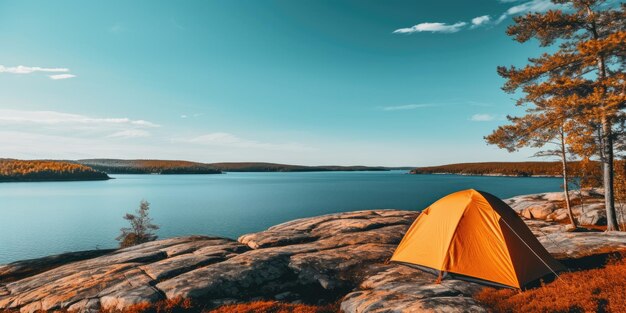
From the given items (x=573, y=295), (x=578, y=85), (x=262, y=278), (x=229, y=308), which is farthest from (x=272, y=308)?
(x=578, y=85)

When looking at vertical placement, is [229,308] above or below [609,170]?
below

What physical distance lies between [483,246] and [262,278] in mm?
9112

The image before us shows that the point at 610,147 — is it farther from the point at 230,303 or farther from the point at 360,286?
the point at 230,303

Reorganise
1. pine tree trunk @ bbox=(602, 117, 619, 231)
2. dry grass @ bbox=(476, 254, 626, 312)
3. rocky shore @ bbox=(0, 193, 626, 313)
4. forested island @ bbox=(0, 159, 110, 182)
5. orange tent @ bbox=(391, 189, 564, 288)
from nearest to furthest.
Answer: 1. dry grass @ bbox=(476, 254, 626, 312)
2. rocky shore @ bbox=(0, 193, 626, 313)
3. orange tent @ bbox=(391, 189, 564, 288)
4. pine tree trunk @ bbox=(602, 117, 619, 231)
5. forested island @ bbox=(0, 159, 110, 182)

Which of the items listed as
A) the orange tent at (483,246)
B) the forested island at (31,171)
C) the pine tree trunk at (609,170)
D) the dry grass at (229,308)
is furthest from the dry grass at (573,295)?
the forested island at (31,171)

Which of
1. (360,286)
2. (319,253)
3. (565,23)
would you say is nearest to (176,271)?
(319,253)

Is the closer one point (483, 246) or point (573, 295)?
point (573, 295)

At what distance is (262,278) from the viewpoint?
13102 mm

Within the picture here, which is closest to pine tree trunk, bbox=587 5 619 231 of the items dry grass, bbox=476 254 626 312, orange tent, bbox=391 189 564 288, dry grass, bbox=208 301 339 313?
dry grass, bbox=476 254 626 312

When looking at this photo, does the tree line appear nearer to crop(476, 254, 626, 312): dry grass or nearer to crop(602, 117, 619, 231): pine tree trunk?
crop(602, 117, 619, 231): pine tree trunk

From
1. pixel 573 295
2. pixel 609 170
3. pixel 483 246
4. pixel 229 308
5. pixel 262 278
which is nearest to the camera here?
pixel 573 295

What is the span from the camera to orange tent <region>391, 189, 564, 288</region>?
1130 centimetres

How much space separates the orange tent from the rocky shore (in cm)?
75

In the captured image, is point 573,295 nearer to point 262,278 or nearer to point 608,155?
point 262,278
